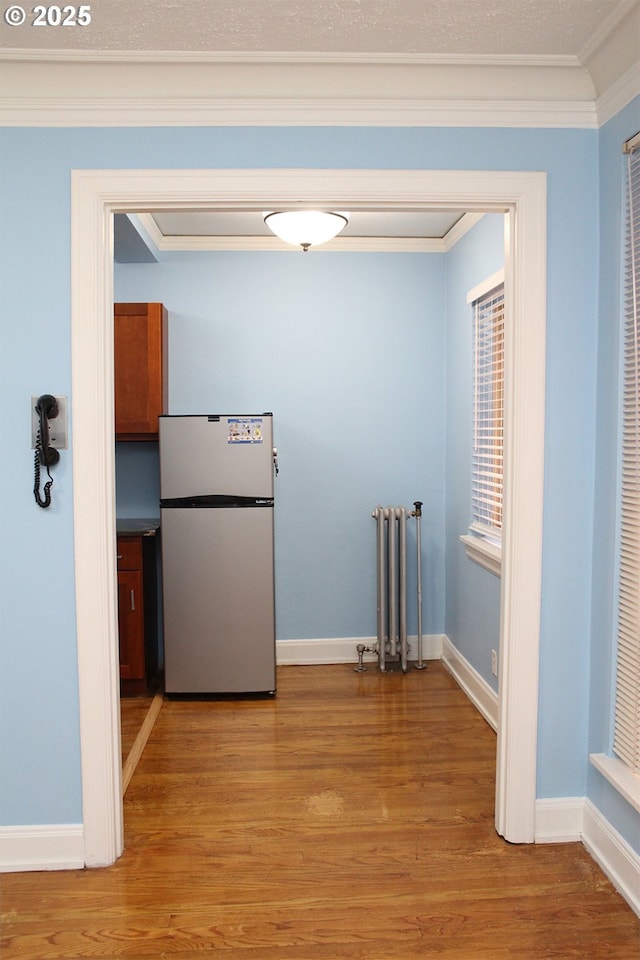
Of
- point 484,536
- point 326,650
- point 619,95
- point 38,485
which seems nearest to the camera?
point 619,95

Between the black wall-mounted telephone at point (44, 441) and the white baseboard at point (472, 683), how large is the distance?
2288mm

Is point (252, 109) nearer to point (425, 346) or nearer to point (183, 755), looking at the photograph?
point (425, 346)

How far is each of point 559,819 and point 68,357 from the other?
225cm

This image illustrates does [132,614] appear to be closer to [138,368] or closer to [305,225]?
[138,368]

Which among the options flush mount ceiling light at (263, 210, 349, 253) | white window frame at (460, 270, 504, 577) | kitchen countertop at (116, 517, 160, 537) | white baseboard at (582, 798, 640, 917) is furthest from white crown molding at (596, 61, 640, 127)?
kitchen countertop at (116, 517, 160, 537)

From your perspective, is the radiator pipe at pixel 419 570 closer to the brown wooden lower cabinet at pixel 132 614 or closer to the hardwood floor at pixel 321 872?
the hardwood floor at pixel 321 872

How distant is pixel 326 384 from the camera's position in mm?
4367

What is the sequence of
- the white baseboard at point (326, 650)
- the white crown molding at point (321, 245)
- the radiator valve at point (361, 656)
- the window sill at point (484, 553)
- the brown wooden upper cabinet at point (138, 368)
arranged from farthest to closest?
1. the white baseboard at point (326, 650)
2. the radiator valve at point (361, 656)
3. the white crown molding at point (321, 245)
4. the brown wooden upper cabinet at point (138, 368)
5. the window sill at point (484, 553)

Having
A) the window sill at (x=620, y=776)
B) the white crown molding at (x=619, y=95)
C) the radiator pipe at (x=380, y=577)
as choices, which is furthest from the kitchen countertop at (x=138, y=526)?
the white crown molding at (x=619, y=95)

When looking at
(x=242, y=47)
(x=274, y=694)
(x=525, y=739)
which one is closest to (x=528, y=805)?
(x=525, y=739)

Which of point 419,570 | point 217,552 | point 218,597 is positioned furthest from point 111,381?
point 419,570

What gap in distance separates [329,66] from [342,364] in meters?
2.18

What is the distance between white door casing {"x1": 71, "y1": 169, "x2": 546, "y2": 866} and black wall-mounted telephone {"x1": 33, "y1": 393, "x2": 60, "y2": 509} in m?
0.07

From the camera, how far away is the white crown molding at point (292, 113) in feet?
7.48
